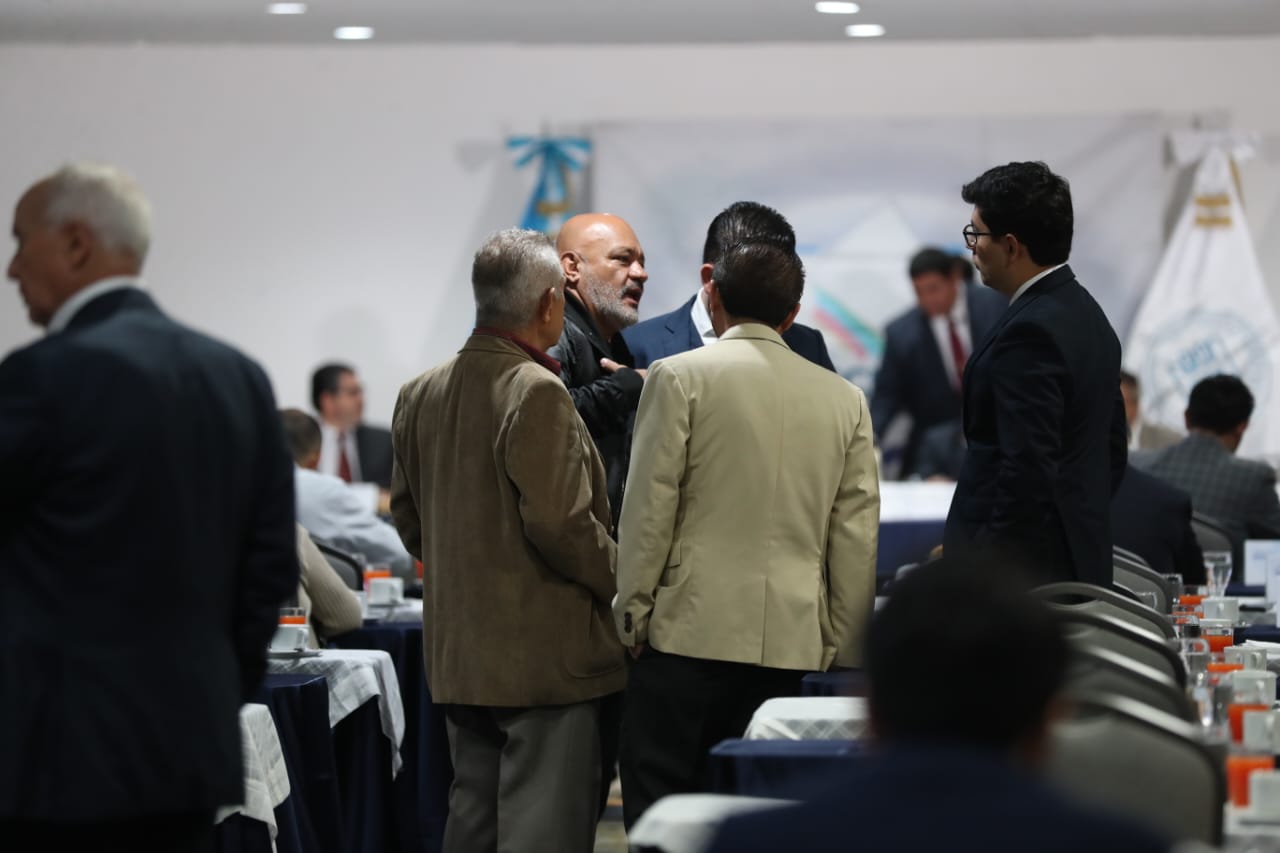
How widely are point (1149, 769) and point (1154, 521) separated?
136 inches

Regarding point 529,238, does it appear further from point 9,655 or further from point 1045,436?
point 9,655

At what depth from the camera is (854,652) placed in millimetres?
3301

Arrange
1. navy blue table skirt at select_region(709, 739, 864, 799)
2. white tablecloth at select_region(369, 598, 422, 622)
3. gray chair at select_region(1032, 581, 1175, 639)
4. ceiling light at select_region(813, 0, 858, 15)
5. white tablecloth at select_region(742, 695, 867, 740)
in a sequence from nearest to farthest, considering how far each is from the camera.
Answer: navy blue table skirt at select_region(709, 739, 864, 799)
white tablecloth at select_region(742, 695, 867, 740)
gray chair at select_region(1032, 581, 1175, 639)
white tablecloth at select_region(369, 598, 422, 622)
ceiling light at select_region(813, 0, 858, 15)

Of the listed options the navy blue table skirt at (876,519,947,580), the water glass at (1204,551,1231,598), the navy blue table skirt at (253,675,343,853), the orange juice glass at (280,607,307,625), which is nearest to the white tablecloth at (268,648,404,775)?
the orange juice glass at (280,607,307,625)

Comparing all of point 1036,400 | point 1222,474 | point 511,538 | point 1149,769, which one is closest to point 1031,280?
point 1036,400

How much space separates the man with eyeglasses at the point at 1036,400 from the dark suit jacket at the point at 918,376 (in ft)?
17.1

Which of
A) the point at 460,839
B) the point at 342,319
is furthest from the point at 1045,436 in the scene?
the point at 342,319

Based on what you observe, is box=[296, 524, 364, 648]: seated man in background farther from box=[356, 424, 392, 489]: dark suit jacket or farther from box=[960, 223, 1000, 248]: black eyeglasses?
box=[356, 424, 392, 489]: dark suit jacket

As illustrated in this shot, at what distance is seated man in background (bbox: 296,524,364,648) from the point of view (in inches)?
178

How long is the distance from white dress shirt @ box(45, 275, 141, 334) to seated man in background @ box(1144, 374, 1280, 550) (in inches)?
184

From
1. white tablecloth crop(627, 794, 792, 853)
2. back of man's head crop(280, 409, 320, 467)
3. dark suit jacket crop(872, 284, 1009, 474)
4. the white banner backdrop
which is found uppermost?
the white banner backdrop

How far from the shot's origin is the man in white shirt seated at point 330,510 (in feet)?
17.7

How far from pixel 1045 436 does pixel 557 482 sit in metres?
0.91

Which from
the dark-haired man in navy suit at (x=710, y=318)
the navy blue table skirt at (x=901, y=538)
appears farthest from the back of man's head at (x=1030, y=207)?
the navy blue table skirt at (x=901, y=538)
